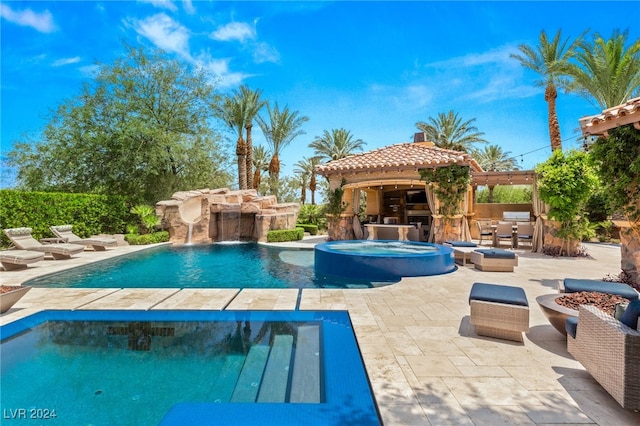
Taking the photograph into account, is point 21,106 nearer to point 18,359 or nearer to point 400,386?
point 18,359

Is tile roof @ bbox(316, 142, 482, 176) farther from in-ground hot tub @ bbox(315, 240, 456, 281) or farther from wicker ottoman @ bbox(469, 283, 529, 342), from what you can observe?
wicker ottoman @ bbox(469, 283, 529, 342)

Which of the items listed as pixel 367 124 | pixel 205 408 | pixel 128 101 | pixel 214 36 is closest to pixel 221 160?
pixel 128 101

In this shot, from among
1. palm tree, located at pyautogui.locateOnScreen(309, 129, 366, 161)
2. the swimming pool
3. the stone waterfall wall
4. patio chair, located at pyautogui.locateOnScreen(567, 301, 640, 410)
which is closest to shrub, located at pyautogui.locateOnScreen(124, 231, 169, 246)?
the stone waterfall wall

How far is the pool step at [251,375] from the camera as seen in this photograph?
3065 millimetres

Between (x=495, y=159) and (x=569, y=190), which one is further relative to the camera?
(x=495, y=159)

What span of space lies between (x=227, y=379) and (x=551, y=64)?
72.1 feet

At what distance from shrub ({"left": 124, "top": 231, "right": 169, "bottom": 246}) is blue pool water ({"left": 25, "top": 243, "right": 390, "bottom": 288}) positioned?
10.2 feet

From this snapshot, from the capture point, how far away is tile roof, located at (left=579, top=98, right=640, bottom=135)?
5.90 meters

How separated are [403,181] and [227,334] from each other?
11521 millimetres

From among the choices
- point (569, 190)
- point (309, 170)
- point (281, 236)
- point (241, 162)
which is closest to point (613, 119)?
point (569, 190)

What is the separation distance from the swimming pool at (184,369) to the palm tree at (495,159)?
31.5 metres

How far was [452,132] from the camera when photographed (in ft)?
84.3

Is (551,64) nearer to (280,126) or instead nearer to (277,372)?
(280,126)

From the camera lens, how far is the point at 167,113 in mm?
20938
